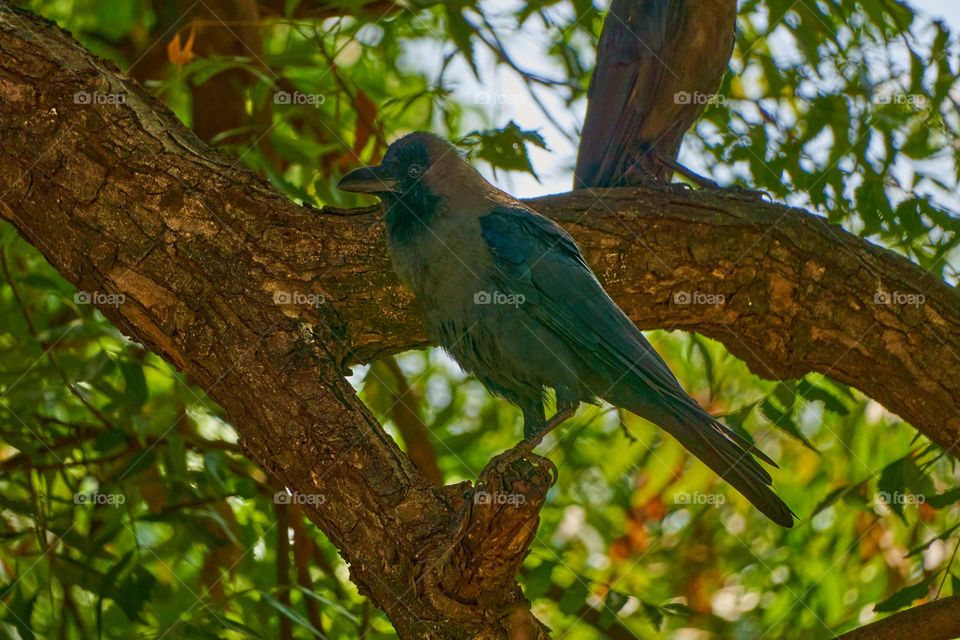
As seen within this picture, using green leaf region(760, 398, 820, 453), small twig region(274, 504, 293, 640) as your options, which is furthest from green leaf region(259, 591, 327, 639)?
green leaf region(760, 398, 820, 453)

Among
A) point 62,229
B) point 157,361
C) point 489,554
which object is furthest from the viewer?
point 157,361

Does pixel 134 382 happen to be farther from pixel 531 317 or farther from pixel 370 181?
pixel 531 317

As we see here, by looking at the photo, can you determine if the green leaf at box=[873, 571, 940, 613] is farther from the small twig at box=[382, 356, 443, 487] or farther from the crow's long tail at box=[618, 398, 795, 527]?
the small twig at box=[382, 356, 443, 487]

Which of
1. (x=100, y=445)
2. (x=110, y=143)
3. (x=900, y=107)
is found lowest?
(x=100, y=445)

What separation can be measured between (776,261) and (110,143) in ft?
9.27

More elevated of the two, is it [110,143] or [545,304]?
[110,143]

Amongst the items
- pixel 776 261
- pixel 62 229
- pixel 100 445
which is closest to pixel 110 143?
pixel 62 229

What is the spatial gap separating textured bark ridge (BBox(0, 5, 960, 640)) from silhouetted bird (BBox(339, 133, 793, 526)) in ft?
0.82

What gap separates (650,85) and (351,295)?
241cm

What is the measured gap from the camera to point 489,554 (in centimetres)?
293

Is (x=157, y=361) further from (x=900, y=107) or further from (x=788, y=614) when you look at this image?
(x=900, y=107)

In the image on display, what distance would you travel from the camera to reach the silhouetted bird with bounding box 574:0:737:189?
545 cm

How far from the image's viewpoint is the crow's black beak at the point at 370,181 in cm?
402

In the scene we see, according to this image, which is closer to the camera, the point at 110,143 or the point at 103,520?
the point at 110,143
